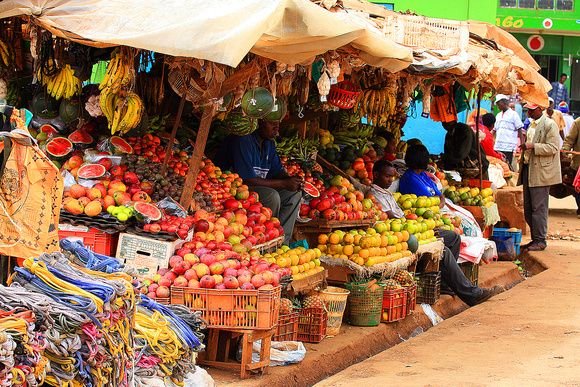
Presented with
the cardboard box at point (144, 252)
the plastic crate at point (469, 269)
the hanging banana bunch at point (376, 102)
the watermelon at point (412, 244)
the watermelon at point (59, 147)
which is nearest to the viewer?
the cardboard box at point (144, 252)

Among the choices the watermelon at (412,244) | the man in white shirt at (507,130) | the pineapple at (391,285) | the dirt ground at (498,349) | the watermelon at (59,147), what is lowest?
the dirt ground at (498,349)

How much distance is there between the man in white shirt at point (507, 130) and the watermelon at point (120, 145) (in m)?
13.1

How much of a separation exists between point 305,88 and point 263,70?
1.15 meters

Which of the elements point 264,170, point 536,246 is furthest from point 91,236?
point 536,246

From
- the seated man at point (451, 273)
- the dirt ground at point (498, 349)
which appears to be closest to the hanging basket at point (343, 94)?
the seated man at point (451, 273)

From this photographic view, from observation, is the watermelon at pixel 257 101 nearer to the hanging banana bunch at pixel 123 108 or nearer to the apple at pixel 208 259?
the hanging banana bunch at pixel 123 108

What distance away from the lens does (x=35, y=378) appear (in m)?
4.12

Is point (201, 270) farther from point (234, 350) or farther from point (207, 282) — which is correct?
point (234, 350)

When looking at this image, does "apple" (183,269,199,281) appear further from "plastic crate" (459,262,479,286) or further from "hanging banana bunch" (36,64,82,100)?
"plastic crate" (459,262,479,286)

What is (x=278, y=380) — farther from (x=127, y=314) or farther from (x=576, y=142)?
(x=576, y=142)

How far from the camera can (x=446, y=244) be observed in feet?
37.3

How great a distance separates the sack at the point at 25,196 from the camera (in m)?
5.60

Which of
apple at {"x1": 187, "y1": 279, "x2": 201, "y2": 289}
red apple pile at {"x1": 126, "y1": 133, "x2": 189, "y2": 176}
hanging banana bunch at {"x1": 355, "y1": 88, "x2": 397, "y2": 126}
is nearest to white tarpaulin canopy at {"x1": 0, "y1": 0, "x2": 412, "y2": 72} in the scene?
red apple pile at {"x1": 126, "y1": 133, "x2": 189, "y2": 176}

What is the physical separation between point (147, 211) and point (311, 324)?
1841 mm
